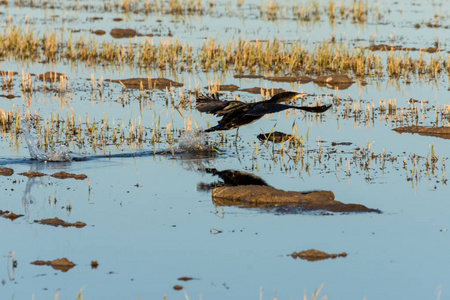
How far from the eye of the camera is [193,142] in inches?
481

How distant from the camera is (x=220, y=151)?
12.2 metres

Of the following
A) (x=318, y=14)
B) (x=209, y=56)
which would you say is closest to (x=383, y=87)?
(x=209, y=56)

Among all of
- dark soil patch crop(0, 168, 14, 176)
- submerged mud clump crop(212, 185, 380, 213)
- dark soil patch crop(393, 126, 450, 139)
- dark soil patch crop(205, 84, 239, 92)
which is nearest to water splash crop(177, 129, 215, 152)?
dark soil patch crop(0, 168, 14, 176)

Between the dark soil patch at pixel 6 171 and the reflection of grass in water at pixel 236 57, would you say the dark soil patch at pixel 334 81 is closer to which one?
the reflection of grass in water at pixel 236 57

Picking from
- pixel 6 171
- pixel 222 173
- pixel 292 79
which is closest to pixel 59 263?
pixel 6 171

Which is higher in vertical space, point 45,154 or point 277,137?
point 45,154

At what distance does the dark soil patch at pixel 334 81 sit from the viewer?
61.4 feet

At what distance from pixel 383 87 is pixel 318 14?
1475cm

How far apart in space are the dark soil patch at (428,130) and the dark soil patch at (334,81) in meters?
5.12

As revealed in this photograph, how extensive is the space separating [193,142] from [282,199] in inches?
142

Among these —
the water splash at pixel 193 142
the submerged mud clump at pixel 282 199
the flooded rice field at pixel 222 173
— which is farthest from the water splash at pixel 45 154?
the submerged mud clump at pixel 282 199

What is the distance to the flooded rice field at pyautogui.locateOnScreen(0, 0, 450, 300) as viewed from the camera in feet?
22.0

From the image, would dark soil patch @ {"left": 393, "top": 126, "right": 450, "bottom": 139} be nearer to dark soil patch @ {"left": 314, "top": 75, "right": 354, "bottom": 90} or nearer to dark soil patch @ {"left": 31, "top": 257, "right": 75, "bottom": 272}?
dark soil patch @ {"left": 314, "top": 75, "right": 354, "bottom": 90}

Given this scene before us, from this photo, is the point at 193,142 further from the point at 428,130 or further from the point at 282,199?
the point at 428,130
